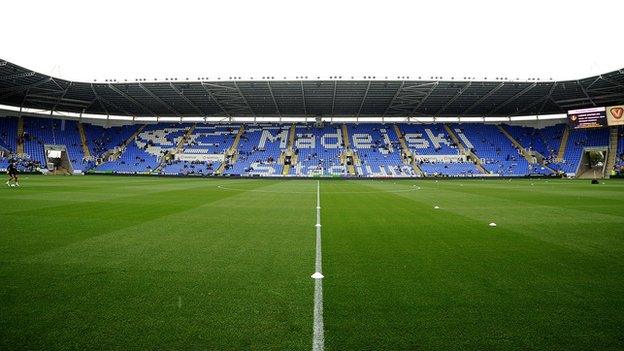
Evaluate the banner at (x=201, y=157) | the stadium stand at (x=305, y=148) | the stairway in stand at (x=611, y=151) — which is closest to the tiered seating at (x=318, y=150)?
the stadium stand at (x=305, y=148)

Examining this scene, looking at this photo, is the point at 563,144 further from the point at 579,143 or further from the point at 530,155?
the point at 530,155

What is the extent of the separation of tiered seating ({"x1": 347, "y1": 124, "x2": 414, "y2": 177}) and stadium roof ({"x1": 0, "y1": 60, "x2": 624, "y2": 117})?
116 inches

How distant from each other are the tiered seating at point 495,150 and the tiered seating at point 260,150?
30993 millimetres

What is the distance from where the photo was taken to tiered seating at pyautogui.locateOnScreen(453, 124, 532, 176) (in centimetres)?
5253

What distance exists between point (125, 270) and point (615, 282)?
6961 millimetres

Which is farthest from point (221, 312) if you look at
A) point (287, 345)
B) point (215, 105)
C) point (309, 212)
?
point (215, 105)

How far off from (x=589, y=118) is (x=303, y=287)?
53866 millimetres

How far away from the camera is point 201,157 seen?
56.0 metres

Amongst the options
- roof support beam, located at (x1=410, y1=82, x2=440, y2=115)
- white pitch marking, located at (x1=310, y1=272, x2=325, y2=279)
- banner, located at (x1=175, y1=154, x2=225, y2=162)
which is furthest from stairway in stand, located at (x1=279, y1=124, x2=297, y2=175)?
white pitch marking, located at (x1=310, y1=272, x2=325, y2=279)

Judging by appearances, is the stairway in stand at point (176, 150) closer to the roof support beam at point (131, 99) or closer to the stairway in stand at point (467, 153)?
the roof support beam at point (131, 99)

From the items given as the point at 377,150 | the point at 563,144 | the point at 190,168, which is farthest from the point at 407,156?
the point at 190,168

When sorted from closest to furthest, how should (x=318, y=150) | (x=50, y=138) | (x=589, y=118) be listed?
1. (x=589, y=118)
2. (x=50, y=138)
3. (x=318, y=150)

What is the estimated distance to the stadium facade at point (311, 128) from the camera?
4598cm

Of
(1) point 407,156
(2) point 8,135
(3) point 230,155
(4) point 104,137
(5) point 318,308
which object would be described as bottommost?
(5) point 318,308
